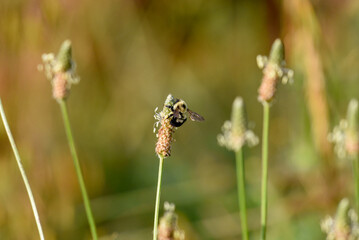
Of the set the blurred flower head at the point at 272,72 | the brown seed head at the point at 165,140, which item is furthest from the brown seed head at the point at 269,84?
the brown seed head at the point at 165,140

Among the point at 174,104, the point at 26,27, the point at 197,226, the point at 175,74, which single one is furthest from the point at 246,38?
the point at 174,104

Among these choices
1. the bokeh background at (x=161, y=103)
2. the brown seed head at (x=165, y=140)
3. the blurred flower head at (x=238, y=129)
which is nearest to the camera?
the brown seed head at (x=165, y=140)

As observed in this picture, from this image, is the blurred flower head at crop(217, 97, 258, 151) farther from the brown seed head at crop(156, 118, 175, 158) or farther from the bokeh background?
the bokeh background

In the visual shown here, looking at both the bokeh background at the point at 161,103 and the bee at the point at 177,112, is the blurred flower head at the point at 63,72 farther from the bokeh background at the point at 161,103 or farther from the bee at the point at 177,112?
the bokeh background at the point at 161,103

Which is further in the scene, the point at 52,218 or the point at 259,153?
the point at 259,153

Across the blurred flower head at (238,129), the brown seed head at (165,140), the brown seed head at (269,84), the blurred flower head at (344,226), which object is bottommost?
the blurred flower head at (344,226)

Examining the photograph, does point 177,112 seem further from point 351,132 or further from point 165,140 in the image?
point 351,132

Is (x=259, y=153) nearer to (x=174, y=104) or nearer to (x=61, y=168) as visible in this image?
(x=61, y=168)

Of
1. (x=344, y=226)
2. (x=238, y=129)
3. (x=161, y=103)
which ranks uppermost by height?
(x=161, y=103)

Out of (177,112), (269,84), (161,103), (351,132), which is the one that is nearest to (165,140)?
(177,112)
